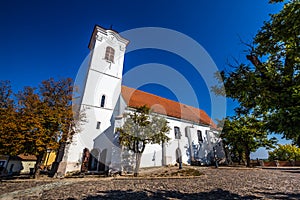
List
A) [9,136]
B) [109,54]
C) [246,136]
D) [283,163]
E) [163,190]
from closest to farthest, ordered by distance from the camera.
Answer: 1. [163,190]
2. [9,136]
3. [246,136]
4. [109,54]
5. [283,163]

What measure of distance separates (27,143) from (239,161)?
103 ft

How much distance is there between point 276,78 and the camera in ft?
15.8

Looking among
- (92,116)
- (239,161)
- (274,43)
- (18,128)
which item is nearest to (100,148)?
(92,116)

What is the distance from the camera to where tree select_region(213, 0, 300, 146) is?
4.13 m

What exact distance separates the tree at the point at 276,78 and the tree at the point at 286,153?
3395 cm

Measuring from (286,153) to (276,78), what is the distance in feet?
117

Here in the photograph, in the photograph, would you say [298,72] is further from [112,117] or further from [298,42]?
[112,117]

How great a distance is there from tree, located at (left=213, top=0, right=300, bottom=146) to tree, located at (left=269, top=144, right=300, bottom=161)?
1337 inches

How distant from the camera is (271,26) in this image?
5.09 m

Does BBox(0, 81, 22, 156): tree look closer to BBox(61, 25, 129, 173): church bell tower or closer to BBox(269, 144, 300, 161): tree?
BBox(61, 25, 129, 173): church bell tower

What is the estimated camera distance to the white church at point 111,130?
15492 mm

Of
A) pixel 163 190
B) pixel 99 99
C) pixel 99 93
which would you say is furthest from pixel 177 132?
pixel 163 190

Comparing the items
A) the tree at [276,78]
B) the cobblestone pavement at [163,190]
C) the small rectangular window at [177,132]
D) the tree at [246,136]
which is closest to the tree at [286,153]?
the tree at [246,136]

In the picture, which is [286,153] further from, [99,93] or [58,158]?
[58,158]
